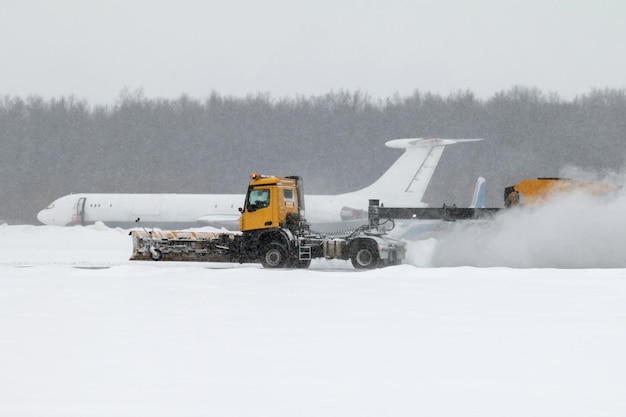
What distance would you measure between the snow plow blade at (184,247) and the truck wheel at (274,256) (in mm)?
1320

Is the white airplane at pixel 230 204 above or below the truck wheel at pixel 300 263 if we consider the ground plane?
above

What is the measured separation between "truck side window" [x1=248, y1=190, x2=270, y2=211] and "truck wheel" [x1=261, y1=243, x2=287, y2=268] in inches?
51.3

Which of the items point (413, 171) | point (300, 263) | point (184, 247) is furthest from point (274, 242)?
point (413, 171)

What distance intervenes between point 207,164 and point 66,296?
8535 centimetres

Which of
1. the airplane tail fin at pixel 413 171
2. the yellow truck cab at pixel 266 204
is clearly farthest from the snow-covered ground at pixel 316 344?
the airplane tail fin at pixel 413 171

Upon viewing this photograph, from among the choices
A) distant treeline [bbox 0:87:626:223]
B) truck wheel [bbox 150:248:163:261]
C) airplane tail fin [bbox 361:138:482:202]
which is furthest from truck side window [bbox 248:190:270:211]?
distant treeline [bbox 0:87:626:223]

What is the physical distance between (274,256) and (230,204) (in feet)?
74.6

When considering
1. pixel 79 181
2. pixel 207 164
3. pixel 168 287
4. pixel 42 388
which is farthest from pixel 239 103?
pixel 42 388

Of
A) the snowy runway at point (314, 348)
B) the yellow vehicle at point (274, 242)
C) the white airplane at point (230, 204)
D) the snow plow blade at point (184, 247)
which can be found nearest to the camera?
the snowy runway at point (314, 348)

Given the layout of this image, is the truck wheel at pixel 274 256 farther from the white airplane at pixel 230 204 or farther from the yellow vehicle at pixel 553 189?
the white airplane at pixel 230 204

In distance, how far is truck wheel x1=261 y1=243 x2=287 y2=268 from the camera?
26578 mm

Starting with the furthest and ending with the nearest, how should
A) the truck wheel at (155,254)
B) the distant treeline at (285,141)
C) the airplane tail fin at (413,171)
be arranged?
the distant treeline at (285,141), the airplane tail fin at (413,171), the truck wheel at (155,254)

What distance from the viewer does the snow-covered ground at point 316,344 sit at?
315 inches

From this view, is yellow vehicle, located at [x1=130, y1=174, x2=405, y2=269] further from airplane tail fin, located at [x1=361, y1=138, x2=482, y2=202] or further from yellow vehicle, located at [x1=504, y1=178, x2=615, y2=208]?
airplane tail fin, located at [x1=361, y1=138, x2=482, y2=202]
